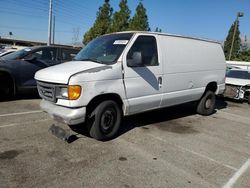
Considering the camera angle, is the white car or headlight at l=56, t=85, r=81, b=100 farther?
the white car

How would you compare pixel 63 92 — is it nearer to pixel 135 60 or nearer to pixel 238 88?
pixel 135 60

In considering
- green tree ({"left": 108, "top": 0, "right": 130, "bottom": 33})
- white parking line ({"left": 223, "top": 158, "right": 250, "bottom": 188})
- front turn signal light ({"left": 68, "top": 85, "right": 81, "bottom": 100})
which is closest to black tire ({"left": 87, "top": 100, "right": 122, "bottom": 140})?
front turn signal light ({"left": 68, "top": 85, "right": 81, "bottom": 100})

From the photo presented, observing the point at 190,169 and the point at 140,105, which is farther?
the point at 140,105

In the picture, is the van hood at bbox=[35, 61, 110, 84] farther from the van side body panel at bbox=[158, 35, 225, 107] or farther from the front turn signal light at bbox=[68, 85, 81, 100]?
the van side body panel at bbox=[158, 35, 225, 107]

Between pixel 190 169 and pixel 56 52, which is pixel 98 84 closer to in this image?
pixel 190 169

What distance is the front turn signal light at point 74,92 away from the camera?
4.07 metres

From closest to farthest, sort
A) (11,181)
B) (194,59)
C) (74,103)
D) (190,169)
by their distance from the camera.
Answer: (11,181) < (190,169) < (74,103) < (194,59)

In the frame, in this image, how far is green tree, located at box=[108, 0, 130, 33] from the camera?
31672 mm

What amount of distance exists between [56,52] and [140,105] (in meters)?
4.65

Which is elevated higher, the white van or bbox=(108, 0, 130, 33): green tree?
bbox=(108, 0, 130, 33): green tree

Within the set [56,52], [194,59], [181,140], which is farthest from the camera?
[56,52]

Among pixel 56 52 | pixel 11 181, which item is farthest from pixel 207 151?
pixel 56 52

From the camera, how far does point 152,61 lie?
17.5ft

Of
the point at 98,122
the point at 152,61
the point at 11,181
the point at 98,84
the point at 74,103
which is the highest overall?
the point at 152,61
